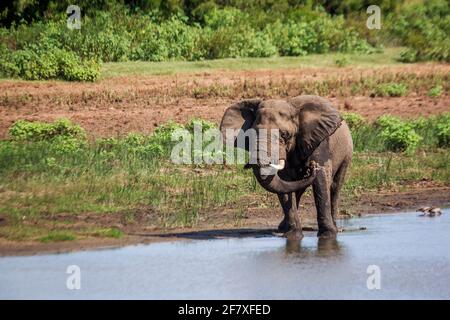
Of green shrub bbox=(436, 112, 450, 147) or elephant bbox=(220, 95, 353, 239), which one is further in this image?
green shrub bbox=(436, 112, 450, 147)

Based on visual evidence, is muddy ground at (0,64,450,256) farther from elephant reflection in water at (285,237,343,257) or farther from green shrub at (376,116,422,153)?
green shrub at (376,116,422,153)

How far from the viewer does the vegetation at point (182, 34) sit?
23672mm

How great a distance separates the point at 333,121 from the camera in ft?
48.9

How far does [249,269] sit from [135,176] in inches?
165

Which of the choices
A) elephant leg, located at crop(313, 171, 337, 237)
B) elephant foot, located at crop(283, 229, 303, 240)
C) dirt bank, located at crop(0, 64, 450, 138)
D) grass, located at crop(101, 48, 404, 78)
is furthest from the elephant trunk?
grass, located at crop(101, 48, 404, 78)

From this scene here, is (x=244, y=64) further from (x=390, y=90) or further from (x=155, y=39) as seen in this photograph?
(x=390, y=90)

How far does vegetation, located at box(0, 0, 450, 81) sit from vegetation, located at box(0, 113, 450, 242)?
411 cm

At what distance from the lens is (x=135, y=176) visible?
1725 cm

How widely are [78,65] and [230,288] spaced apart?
450 inches

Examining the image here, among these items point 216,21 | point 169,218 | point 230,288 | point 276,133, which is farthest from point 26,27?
point 230,288

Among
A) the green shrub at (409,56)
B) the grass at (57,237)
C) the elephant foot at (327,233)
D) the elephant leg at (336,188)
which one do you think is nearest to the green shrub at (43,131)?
the grass at (57,237)

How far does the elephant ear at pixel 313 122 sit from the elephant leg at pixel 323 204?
321mm

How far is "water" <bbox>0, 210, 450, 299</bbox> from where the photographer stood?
12469 mm

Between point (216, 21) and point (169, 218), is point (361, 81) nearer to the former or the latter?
point (216, 21)
